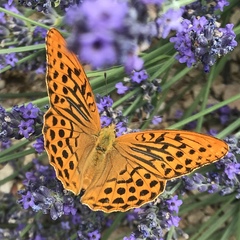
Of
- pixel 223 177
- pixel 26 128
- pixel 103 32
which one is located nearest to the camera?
pixel 103 32

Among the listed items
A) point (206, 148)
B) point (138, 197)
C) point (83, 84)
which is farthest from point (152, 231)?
point (83, 84)

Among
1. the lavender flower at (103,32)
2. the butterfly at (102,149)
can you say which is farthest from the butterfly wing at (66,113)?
the lavender flower at (103,32)

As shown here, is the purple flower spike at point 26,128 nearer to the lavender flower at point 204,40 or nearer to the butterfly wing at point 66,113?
the butterfly wing at point 66,113

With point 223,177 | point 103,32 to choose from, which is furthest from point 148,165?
point 103,32

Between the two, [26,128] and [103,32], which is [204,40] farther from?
[103,32]

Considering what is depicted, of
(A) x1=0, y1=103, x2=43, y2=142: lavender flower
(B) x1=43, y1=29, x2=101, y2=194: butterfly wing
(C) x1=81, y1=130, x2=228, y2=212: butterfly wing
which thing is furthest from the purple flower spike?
(C) x1=81, y1=130, x2=228, y2=212: butterfly wing

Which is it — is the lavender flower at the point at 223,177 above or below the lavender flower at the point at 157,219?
above

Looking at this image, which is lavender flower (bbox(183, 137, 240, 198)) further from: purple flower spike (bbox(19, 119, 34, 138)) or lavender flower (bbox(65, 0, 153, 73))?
lavender flower (bbox(65, 0, 153, 73))

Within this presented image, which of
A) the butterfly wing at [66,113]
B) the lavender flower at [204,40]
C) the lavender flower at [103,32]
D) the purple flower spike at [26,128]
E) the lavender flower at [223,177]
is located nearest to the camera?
the lavender flower at [103,32]
